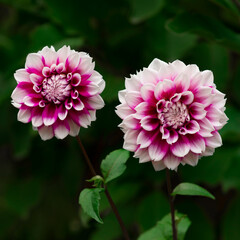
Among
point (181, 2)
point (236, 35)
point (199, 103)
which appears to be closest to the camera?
point (199, 103)

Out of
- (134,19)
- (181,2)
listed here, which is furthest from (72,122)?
(181,2)

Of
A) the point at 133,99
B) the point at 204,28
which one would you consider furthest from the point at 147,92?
the point at 204,28

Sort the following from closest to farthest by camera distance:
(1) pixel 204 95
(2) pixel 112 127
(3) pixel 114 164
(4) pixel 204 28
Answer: (1) pixel 204 95 → (3) pixel 114 164 → (4) pixel 204 28 → (2) pixel 112 127

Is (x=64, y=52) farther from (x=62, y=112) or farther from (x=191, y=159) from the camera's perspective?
(x=191, y=159)

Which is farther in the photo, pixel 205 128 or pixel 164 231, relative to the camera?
pixel 164 231

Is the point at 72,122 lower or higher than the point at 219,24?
lower

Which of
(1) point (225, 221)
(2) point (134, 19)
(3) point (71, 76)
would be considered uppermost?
(2) point (134, 19)

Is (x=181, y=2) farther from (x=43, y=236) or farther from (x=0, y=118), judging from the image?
(x=43, y=236)
